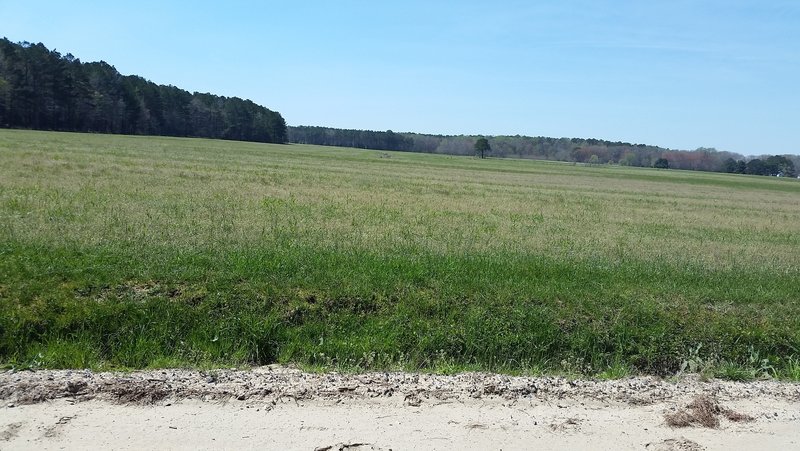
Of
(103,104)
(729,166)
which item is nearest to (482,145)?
(729,166)

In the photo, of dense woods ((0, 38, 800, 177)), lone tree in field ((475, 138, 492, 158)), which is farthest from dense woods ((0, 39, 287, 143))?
lone tree in field ((475, 138, 492, 158))

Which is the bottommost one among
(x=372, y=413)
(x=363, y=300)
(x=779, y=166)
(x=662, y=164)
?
(x=372, y=413)

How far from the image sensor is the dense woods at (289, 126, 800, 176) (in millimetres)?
153025

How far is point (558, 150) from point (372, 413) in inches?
7037

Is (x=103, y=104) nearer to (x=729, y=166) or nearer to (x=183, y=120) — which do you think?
(x=183, y=120)

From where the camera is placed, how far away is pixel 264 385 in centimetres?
556

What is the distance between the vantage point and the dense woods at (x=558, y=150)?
153 metres

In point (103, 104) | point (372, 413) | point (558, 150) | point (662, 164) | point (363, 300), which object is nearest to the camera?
point (372, 413)

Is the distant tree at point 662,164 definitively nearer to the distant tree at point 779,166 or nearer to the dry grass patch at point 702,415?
the distant tree at point 779,166

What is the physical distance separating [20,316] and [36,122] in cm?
9896

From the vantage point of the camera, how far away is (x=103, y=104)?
10012 cm

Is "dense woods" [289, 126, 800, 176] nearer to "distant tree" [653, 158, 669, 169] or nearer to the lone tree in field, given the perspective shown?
"distant tree" [653, 158, 669, 169]

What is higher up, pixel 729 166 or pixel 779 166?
pixel 779 166

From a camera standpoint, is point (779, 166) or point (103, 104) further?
point (779, 166)
